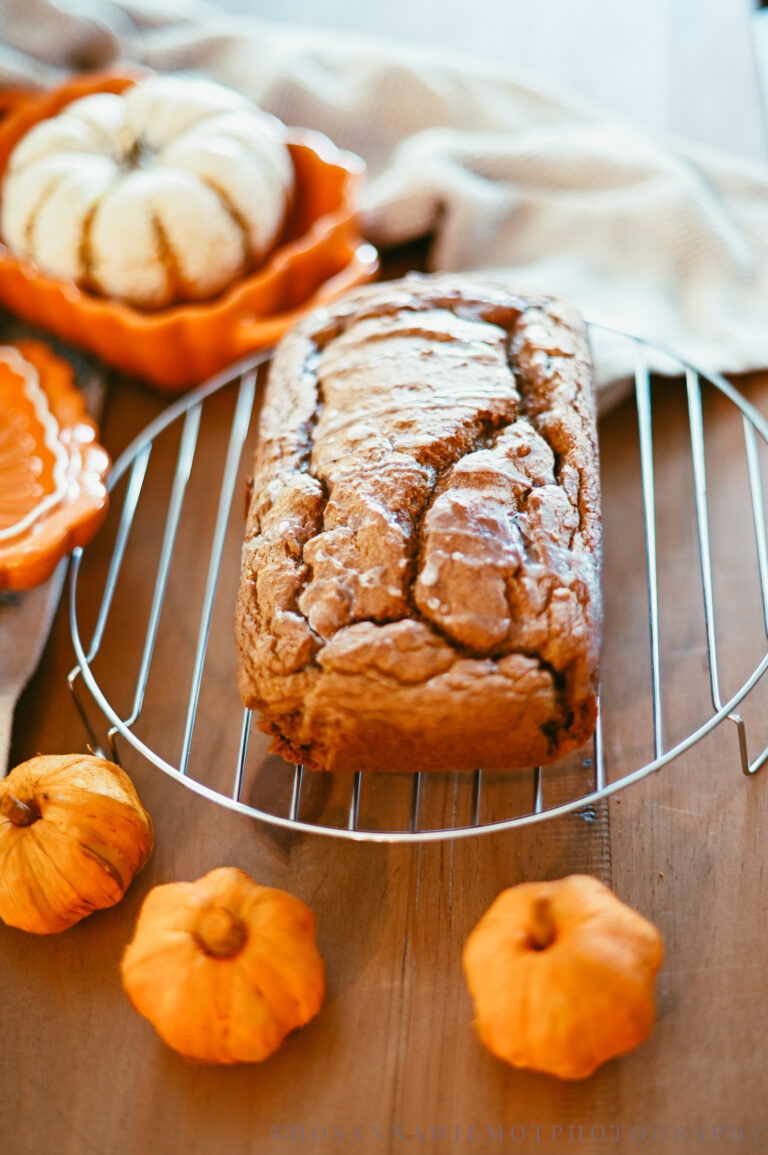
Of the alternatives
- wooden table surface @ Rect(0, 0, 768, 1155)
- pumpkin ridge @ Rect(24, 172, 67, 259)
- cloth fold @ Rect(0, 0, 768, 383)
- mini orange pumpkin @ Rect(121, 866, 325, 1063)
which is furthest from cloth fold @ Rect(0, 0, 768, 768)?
mini orange pumpkin @ Rect(121, 866, 325, 1063)

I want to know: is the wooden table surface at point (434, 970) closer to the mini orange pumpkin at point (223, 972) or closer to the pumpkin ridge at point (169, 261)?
the mini orange pumpkin at point (223, 972)

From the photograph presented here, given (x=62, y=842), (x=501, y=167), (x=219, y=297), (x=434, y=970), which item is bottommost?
(x=434, y=970)

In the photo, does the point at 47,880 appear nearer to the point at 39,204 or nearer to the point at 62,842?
the point at 62,842

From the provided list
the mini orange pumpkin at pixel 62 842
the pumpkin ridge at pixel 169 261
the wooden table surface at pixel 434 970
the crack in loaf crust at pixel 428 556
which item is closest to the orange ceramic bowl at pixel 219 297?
the pumpkin ridge at pixel 169 261

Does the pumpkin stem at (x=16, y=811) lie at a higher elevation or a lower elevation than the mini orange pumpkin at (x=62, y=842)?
higher

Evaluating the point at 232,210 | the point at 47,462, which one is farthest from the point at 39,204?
the point at 47,462

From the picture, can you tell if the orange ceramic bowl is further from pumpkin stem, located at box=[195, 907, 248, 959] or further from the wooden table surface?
pumpkin stem, located at box=[195, 907, 248, 959]

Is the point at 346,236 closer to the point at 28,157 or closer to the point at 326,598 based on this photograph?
the point at 28,157
